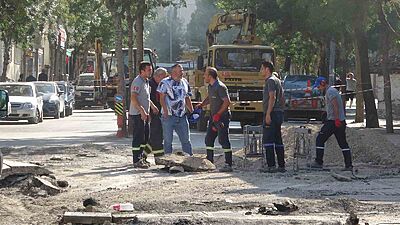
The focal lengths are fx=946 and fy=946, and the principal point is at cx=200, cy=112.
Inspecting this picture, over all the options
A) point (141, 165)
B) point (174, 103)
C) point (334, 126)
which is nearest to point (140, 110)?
point (174, 103)

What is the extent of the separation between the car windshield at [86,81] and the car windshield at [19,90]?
21552 millimetres

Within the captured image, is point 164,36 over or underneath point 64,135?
over

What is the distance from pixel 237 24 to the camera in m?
33.9

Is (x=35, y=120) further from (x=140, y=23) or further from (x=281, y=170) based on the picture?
(x=281, y=170)

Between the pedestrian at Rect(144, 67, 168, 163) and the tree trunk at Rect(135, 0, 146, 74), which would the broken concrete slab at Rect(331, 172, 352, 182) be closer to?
the pedestrian at Rect(144, 67, 168, 163)

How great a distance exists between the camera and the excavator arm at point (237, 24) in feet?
108

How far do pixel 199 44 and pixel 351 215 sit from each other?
94481mm

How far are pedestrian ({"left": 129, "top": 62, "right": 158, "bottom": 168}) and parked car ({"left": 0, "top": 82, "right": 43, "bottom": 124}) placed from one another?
58.7ft

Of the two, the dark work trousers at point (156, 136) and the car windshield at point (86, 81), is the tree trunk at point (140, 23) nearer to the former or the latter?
the dark work trousers at point (156, 136)

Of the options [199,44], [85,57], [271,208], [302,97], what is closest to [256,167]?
[271,208]

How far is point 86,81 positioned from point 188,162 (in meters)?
43.2

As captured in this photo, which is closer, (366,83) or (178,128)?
(178,128)

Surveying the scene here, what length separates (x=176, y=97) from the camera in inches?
677

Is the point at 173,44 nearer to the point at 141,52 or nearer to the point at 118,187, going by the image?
the point at 141,52
